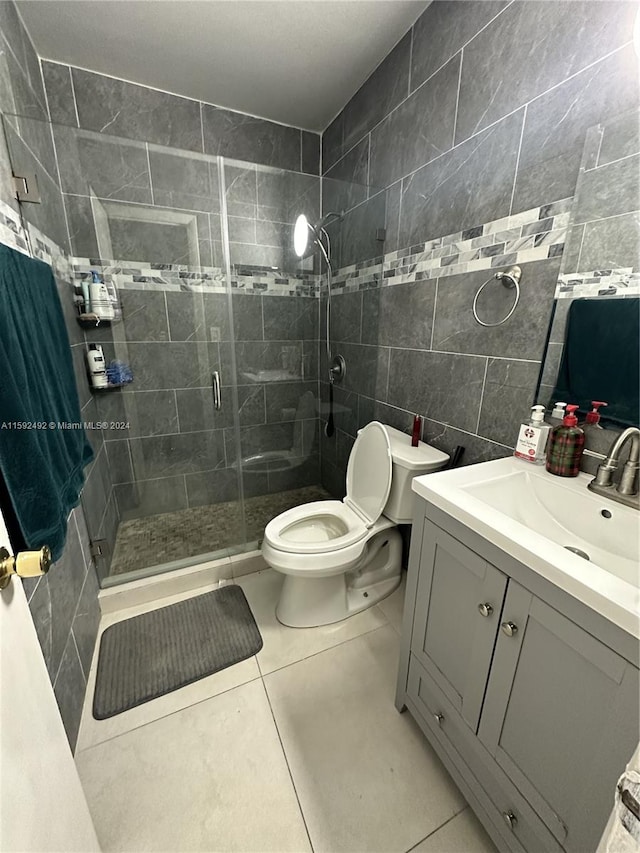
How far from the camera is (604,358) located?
0.97 metres

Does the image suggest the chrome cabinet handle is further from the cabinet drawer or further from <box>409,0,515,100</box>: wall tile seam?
<box>409,0,515,100</box>: wall tile seam

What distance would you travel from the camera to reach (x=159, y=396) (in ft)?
7.30

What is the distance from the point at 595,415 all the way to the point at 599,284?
1.20 feet

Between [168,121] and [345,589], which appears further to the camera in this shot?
[168,121]

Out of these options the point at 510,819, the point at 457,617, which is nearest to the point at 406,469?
the point at 457,617

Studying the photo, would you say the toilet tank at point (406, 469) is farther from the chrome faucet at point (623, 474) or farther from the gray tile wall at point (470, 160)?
the chrome faucet at point (623, 474)

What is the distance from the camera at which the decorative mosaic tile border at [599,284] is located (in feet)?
2.93

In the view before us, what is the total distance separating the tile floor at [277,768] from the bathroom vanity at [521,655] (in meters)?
0.16

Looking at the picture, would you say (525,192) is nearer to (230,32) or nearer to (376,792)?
(230,32)

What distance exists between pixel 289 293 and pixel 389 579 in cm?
181

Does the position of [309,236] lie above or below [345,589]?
above

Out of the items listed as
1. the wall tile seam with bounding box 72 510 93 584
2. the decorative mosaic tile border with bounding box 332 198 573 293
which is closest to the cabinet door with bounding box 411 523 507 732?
the decorative mosaic tile border with bounding box 332 198 573 293

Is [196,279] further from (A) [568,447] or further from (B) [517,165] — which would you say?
(A) [568,447]

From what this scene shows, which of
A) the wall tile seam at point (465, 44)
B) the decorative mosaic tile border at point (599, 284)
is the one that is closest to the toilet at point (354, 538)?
the decorative mosaic tile border at point (599, 284)
